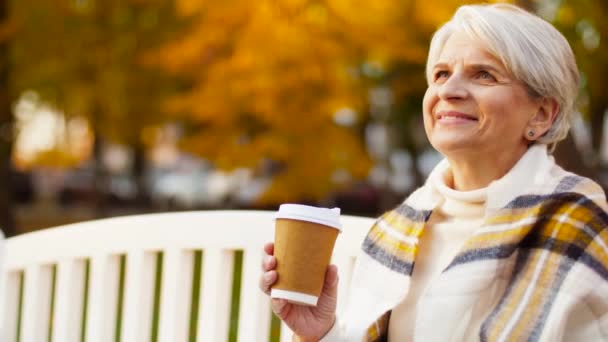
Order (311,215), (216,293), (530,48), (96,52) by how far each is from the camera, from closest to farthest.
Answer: (311,215)
(530,48)
(216,293)
(96,52)

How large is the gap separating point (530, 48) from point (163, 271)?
1.28 meters

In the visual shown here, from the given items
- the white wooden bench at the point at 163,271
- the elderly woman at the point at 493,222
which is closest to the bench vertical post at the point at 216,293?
the white wooden bench at the point at 163,271

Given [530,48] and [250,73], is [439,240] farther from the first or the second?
[250,73]

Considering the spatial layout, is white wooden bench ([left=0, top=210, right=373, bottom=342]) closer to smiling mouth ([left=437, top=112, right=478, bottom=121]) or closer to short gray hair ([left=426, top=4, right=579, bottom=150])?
smiling mouth ([left=437, top=112, right=478, bottom=121])

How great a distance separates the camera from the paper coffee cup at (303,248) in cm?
189

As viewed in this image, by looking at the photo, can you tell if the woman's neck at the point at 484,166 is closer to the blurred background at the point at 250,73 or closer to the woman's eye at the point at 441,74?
the woman's eye at the point at 441,74

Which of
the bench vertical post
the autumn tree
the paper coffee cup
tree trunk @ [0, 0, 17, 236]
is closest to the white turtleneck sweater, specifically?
the paper coffee cup

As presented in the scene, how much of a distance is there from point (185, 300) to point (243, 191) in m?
21.7

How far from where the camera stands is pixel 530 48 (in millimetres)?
1999

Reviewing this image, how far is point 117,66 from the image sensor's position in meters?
13.5

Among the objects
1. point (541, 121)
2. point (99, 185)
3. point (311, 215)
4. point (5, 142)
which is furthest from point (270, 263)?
point (99, 185)

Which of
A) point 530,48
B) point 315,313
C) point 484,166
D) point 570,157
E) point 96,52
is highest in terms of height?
point 530,48

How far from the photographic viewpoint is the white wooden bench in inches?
104

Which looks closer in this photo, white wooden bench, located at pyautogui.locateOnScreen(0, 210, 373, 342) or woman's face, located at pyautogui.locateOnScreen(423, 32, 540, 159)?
woman's face, located at pyautogui.locateOnScreen(423, 32, 540, 159)
